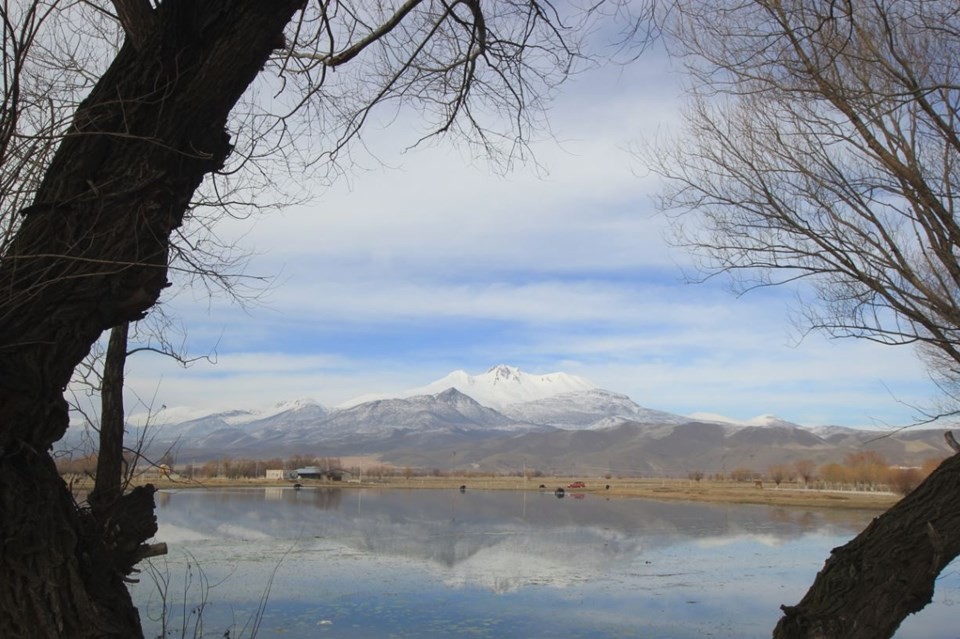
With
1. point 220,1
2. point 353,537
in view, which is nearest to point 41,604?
point 220,1

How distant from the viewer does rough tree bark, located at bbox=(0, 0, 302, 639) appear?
91.4 inches

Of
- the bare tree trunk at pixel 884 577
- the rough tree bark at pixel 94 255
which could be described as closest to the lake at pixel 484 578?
the rough tree bark at pixel 94 255

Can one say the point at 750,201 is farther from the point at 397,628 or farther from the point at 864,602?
the point at 397,628

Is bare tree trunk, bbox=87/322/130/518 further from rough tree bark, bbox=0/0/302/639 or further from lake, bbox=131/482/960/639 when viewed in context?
rough tree bark, bbox=0/0/302/639

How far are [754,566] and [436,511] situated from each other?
24657mm

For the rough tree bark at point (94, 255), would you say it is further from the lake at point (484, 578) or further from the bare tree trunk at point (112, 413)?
the lake at point (484, 578)

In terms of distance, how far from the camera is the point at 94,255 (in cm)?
249

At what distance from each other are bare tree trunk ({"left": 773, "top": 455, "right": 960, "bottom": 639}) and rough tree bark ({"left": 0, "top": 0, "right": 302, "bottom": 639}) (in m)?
2.49

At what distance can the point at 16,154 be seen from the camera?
2.50m

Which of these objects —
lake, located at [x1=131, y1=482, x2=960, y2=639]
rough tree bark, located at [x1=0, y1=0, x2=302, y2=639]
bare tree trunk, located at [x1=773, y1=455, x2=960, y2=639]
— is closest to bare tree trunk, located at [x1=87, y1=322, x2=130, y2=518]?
lake, located at [x1=131, y1=482, x2=960, y2=639]

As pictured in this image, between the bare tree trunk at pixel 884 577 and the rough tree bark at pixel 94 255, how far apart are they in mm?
2495

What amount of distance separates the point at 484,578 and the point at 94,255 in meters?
17.3

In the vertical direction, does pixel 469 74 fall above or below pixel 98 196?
above

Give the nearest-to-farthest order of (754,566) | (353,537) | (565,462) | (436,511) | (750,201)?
1. (750,201)
2. (754,566)
3. (353,537)
4. (436,511)
5. (565,462)
